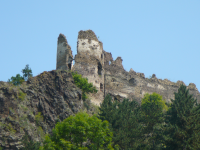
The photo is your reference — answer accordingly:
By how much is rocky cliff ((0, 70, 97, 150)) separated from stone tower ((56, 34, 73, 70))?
3.88 metres

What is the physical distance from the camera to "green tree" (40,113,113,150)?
3579cm

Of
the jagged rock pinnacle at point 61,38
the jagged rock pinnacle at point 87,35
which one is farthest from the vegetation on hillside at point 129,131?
the jagged rock pinnacle at point 61,38

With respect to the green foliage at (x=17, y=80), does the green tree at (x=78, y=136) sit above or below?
below

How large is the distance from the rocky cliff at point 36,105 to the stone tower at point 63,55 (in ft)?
12.7

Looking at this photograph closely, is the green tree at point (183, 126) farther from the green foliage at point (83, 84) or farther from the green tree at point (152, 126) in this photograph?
the green foliage at point (83, 84)

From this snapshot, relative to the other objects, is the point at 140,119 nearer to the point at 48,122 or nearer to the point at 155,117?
the point at 155,117

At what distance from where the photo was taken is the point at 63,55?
6038 centimetres

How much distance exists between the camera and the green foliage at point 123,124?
4100 centimetres

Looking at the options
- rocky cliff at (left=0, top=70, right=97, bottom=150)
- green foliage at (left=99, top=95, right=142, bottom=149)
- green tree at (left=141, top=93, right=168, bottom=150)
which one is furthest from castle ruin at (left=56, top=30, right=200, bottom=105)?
green tree at (left=141, top=93, right=168, bottom=150)

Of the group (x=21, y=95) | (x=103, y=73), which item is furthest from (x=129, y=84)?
(x=21, y=95)

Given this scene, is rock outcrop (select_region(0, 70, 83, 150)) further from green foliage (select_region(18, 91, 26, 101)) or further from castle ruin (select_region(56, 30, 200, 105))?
castle ruin (select_region(56, 30, 200, 105))

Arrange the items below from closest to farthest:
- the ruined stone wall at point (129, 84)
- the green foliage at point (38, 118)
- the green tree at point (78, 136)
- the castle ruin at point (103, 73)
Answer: the green tree at point (78, 136) < the green foliage at point (38, 118) < the castle ruin at point (103, 73) < the ruined stone wall at point (129, 84)

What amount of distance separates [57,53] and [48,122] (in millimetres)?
15392

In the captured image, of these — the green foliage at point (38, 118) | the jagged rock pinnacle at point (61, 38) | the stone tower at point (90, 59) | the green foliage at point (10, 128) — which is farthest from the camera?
the jagged rock pinnacle at point (61, 38)
